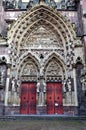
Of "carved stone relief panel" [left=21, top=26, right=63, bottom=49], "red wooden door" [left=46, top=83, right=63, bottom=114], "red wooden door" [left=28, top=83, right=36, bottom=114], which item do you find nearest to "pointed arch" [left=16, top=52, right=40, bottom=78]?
"carved stone relief panel" [left=21, top=26, right=63, bottom=49]

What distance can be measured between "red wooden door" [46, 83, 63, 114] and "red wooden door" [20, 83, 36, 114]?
972 mm

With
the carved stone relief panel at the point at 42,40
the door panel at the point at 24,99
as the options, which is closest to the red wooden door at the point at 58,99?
the door panel at the point at 24,99

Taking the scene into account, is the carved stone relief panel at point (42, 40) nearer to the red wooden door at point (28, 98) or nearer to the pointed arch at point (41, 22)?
the pointed arch at point (41, 22)

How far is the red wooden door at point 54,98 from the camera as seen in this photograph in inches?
499

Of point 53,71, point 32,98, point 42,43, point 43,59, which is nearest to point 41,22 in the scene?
point 42,43

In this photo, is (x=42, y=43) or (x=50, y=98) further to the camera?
(x=42, y=43)

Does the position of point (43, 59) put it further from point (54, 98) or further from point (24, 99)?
point (24, 99)

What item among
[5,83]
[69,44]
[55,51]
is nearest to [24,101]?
[5,83]

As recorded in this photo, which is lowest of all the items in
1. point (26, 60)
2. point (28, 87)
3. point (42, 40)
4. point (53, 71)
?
point (28, 87)

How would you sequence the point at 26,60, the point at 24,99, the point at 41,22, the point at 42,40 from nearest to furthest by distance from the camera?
the point at 24,99, the point at 26,60, the point at 42,40, the point at 41,22

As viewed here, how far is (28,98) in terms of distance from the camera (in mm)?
12898

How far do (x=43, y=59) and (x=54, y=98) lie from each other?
2.75 meters

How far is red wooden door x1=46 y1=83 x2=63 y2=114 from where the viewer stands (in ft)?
41.6

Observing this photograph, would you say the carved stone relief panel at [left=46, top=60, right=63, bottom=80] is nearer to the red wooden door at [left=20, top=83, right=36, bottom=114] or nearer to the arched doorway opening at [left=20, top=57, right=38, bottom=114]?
the arched doorway opening at [left=20, top=57, right=38, bottom=114]
